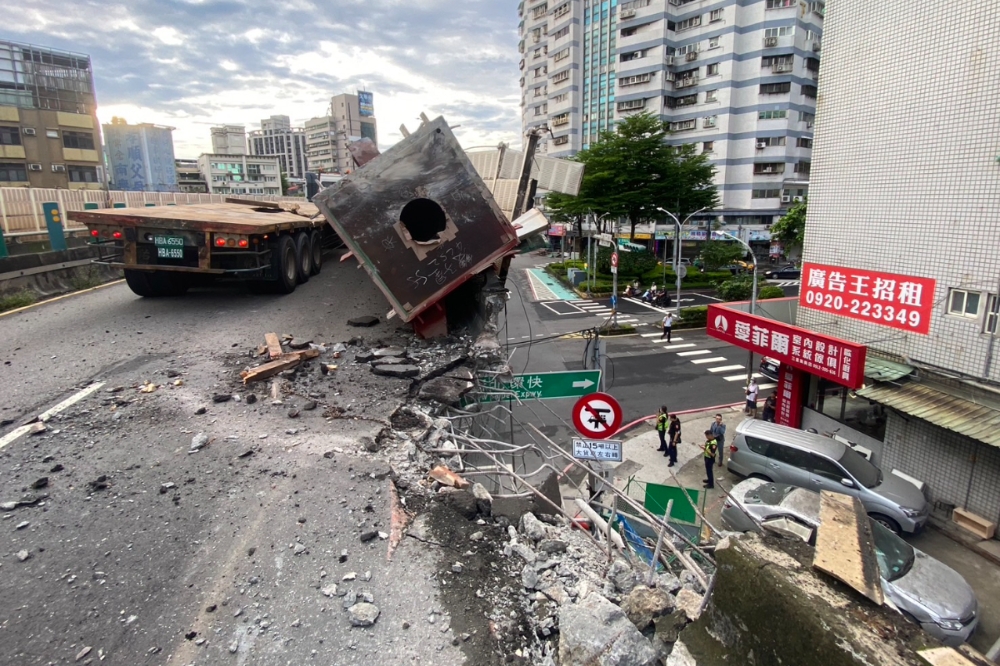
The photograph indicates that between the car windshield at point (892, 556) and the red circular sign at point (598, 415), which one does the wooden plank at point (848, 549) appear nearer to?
the red circular sign at point (598, 415)

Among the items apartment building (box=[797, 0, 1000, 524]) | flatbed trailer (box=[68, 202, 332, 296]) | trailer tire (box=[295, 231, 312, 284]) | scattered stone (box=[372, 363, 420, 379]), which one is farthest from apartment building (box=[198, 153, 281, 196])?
scattered stone (box=[372, 363, 420, 379])

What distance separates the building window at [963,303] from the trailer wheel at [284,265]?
11.8 metres

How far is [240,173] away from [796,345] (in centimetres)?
9701

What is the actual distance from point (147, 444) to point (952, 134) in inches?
479

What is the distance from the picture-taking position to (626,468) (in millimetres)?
12047

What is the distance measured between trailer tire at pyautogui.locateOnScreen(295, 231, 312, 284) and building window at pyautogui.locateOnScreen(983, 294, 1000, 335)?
1230 centimetres

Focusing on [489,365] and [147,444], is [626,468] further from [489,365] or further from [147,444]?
[147,444]

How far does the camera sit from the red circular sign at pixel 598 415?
677 centimetres

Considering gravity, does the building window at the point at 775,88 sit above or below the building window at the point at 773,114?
above

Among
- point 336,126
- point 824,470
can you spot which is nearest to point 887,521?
point 824,470

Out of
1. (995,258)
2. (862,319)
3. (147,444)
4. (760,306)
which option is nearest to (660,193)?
(760,306)

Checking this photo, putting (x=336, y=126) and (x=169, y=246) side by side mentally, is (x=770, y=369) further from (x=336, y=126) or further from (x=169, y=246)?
(x=336, y=126)

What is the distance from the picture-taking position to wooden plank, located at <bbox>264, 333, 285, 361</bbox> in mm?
7008

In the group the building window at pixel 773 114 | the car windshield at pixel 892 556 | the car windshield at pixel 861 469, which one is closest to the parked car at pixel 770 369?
the car windshield at pixel 861 469
